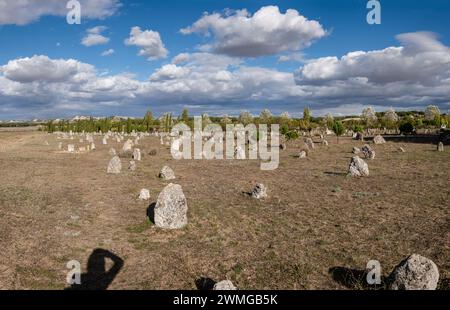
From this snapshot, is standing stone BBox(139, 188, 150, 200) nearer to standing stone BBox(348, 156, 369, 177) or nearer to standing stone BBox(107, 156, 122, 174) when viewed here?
standing stone BBox(107, 156, 122, 174)

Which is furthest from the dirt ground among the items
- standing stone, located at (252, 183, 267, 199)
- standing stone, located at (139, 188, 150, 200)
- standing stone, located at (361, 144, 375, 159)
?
standing stone, located at (361, 144, 375, 159)

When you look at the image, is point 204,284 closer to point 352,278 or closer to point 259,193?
point 352,278

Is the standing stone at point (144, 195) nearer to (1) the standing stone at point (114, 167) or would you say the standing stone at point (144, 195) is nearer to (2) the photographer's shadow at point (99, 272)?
(2) the photographer's shadow at point (99, 272)

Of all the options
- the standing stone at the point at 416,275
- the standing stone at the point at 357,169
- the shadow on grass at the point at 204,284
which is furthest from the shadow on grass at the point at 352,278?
the standing stone at the point at 357,169

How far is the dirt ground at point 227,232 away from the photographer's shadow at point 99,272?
59 millimetres

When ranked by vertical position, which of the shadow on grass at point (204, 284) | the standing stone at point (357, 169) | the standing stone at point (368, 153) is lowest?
the shadow on grass at point (204, 284)

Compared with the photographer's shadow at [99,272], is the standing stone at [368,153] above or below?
above

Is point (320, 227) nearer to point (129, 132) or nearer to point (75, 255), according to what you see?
point (75, 255)

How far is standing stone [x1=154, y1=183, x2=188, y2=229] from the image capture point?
15367mm

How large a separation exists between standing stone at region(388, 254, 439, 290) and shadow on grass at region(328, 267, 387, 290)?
0.65 meters

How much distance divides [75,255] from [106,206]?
20.4 ft

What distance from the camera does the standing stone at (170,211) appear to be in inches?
605
